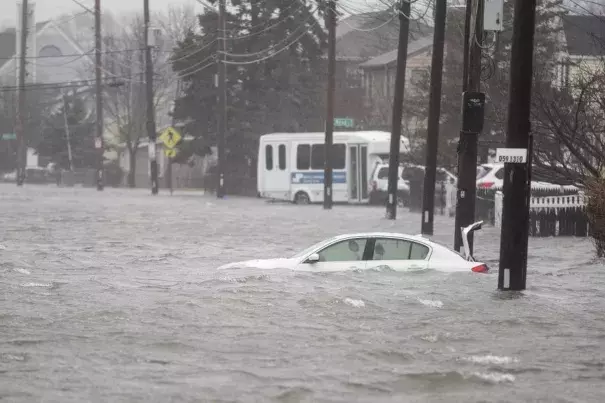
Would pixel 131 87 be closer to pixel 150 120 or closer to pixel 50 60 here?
pixel 50 60

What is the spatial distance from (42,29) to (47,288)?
3433 inches

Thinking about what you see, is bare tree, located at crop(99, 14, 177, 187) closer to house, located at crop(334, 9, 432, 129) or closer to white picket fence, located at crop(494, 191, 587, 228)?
house, located at crop(334, 9, 432, 129)

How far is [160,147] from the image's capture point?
89625 mm

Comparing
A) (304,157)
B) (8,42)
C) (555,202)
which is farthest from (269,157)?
(8,42)

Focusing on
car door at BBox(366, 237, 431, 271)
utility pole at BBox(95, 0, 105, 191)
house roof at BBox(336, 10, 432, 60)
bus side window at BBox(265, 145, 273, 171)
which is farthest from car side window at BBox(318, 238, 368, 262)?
house roof at BBox(336, 10, 432, 60)

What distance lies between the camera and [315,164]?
52438mm

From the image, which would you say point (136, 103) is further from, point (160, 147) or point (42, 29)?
point (42, 29)

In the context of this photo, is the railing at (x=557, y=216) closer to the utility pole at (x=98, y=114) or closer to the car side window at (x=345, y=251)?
the car side window at (x=345, y=251)

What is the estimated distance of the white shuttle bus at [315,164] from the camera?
169 ft

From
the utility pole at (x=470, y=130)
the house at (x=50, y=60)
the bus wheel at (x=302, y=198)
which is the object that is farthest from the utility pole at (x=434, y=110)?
the house at (x=50, y=60)

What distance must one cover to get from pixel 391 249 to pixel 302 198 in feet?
117

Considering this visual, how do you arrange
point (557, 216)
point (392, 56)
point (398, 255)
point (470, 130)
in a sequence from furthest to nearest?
point (392, 56)
point (557, 216)
point (470, 130)
point (398, 255)

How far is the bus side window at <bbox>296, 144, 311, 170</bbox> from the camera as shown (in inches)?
2068

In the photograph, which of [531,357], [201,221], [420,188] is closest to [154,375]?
[531,357]
